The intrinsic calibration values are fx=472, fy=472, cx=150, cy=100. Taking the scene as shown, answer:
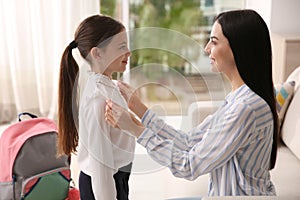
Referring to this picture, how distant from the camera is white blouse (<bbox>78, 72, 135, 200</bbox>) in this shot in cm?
131

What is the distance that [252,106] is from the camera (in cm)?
119

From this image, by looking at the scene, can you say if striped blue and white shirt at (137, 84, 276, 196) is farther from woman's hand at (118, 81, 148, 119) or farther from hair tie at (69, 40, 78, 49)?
hair tie at (69, 40, 78, 49)

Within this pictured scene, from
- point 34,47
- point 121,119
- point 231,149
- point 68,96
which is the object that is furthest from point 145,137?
point 34,47

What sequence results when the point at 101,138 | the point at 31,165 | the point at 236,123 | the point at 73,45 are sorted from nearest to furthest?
the point at 236,123 → the point at 101,138 → the point at 73,45 → the point at 31,165

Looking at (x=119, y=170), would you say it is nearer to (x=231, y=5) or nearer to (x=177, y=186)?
(x=177, y=186)

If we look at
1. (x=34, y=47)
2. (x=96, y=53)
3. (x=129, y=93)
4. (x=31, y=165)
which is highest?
(x=96, y=53)

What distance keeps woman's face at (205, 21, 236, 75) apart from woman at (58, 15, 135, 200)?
0.24 m

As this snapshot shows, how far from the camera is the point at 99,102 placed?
132 centimetres

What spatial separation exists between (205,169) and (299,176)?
845mm

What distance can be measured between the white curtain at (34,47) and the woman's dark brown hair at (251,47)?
2.41 metres

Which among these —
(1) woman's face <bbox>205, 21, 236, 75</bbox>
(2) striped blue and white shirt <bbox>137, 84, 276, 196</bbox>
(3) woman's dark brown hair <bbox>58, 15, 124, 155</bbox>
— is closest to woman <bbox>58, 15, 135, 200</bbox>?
(3) woman's dark brown hair <bbox>58, 15, 124, 155</bbox>

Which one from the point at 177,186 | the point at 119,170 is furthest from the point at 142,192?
the point at 119,170

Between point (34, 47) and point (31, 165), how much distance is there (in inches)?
65.3

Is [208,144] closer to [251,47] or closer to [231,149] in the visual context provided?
[231,149]
